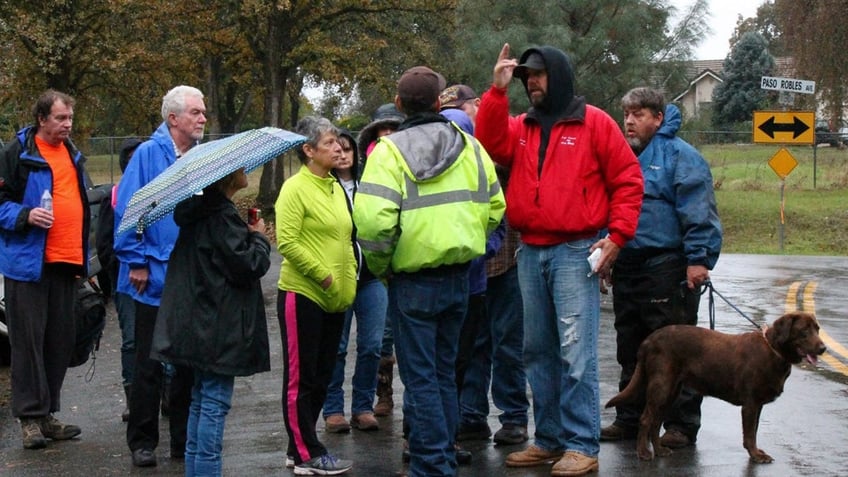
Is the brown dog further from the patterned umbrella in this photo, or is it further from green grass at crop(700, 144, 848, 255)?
green grass at crop(700, 144, 848, 255)

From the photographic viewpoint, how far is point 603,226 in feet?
22.7

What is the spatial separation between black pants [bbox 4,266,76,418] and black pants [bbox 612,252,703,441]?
11.7ft

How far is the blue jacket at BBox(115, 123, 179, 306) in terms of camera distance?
24.6ft

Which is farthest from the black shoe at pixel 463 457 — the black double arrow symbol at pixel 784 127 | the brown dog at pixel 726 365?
the black double arrow symbol at pixel 784 127

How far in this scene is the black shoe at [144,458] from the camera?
291 inches

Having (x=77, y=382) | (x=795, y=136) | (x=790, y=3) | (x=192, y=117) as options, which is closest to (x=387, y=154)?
(x=192, y=117)

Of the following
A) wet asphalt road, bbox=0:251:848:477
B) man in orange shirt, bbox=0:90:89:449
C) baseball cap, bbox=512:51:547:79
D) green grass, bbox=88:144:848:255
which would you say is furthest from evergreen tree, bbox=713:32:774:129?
baseball cap, bbox=512:51:547:79

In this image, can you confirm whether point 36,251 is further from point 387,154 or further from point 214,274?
point 387,154

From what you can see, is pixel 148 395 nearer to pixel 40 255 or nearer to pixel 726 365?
pixel 40 255

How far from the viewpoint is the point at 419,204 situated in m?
6.32

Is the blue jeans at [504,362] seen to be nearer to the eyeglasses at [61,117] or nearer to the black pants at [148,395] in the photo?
the black pants at [148,395]

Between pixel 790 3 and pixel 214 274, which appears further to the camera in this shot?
pixel 790 3

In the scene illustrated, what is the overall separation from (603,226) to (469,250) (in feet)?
3.00

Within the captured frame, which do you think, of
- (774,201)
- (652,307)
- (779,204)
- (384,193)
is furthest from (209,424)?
(774,201)
